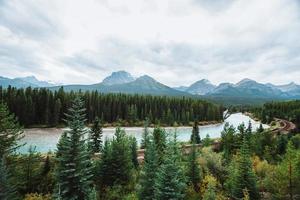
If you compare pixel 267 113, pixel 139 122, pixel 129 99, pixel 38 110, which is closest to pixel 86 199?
pixel 38 110

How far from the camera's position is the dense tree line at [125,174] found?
78.1ft

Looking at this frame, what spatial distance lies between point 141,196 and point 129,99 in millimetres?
112967

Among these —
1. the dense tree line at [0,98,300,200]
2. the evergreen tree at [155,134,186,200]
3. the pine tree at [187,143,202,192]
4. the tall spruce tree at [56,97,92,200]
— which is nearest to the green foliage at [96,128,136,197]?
the dense tree line at [0,98,300,200]

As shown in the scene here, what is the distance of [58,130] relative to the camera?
101500mm

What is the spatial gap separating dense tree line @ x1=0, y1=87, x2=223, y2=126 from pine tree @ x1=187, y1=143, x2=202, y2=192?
203ft

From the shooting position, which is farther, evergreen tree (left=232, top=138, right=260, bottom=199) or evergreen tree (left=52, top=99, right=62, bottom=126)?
evergreen tree (left=52, top=99, right=62, bottom=126)

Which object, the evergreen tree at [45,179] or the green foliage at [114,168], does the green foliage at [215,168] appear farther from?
the evergreen tree at [45,179]

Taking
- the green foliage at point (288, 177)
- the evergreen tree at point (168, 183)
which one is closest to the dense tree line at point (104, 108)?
the green foliage at point (288, 177)

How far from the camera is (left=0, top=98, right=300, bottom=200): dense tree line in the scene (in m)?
23.8

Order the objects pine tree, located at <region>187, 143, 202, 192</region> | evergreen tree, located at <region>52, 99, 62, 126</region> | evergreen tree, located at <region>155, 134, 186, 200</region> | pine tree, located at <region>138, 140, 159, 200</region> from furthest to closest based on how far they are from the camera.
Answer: evergreen tree, located at <region>52, 99, 62, 126</region>
pine tree, located at <region>187, 143, 202, 192</region>
pine tree, located at <region>138, 140, 159, 200</region>
evergreen tree, located at <region>155, 134, 186, 200</region>

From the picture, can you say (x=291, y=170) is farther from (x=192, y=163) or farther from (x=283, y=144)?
(x=283, y=144)

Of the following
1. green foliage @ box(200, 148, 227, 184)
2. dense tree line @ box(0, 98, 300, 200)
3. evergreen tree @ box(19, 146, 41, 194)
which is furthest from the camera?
green foliage @ box(200, 148, 227, 184)

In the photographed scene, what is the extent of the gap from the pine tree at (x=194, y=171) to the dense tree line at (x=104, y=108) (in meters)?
61.9

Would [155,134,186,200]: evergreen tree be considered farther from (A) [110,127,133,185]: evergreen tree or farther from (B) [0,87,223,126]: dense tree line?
(B) [0,87,223,126]: dense tree line
